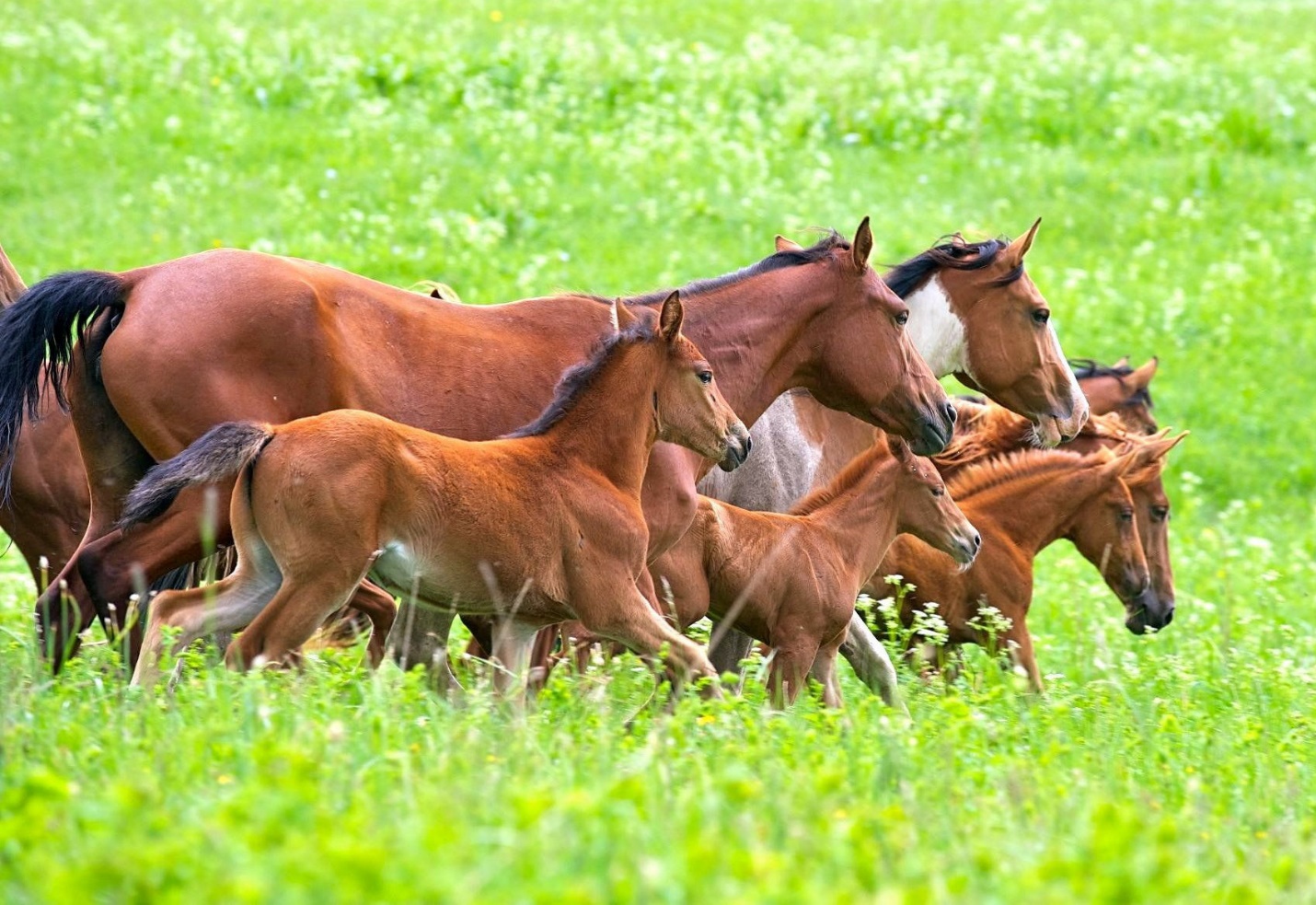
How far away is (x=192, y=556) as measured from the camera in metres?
6.51

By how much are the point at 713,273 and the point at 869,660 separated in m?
8.67

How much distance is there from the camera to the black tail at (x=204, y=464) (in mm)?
5492

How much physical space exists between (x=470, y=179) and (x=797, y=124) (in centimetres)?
414

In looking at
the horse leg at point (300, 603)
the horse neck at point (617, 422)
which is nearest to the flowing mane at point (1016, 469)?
the horse neck at point (617, 422)

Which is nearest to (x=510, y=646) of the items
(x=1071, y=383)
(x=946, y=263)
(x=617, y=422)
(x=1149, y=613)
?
(x=617, y=422)

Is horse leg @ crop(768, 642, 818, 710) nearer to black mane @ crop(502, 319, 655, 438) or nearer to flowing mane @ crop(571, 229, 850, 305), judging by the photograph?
black mane @ crop(502, 319, 655, 438)

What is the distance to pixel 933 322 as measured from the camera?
8.02 m

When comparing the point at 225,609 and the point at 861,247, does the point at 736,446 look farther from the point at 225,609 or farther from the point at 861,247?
the point at 225,609

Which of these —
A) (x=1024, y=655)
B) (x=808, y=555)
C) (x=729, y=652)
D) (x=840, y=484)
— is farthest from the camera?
(x=1024, y=655)

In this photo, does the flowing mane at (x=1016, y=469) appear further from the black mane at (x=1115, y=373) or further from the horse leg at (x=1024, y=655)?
the black mane at (x=1115, y=373)

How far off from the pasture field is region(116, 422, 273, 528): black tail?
584 millimetres

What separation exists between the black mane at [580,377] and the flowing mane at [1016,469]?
256 centimetres

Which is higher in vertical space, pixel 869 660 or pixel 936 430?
pixel 936 430

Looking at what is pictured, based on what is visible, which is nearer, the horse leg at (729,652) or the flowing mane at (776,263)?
the flowing mane at (776,263)
